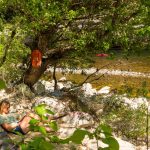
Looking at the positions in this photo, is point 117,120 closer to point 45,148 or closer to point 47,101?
point 47,101

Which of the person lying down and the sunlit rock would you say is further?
the sunlit rock

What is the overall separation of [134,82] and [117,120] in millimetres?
8885

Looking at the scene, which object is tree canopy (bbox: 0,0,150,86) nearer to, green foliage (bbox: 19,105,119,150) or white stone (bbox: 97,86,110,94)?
white stone (bbox: 97,86,110,94)

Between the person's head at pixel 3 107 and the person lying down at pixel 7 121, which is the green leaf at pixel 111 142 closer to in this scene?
the person lying down at pixel 7 121

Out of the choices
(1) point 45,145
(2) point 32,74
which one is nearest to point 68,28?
(2) point 32,74

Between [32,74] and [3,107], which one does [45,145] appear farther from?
[32,74]

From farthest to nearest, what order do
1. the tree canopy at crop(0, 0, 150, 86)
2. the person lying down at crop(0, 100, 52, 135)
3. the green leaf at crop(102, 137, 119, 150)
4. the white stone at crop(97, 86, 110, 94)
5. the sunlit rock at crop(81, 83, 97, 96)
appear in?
the white stone at crop(97, 86, 110, 94)
the sunlit rock at crop(81, 83, 97, 96)
the tree canopy at crop(0, 0, 150, 86)
the person lying down at crop(0, 100, 52, 135)
the green leaf at crop(102, 137, 119, 150)

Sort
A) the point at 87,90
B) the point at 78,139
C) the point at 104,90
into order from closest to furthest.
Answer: the point at 78,139 → the point at 87,90 → the point at 104,90

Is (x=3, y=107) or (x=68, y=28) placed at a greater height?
(x=68, y=28)

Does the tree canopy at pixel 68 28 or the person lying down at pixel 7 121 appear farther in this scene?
the tree canopy at pixel 68 28

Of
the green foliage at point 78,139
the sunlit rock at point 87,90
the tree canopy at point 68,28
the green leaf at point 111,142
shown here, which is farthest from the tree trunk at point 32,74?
the green leaf at point 111,142

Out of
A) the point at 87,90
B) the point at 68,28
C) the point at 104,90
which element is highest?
the point at 68,28

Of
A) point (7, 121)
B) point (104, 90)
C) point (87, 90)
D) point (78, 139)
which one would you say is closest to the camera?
point (78, 139)

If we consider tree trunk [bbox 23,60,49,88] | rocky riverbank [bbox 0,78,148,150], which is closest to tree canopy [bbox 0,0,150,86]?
tree trunk [bbox 23,60,49,88]
